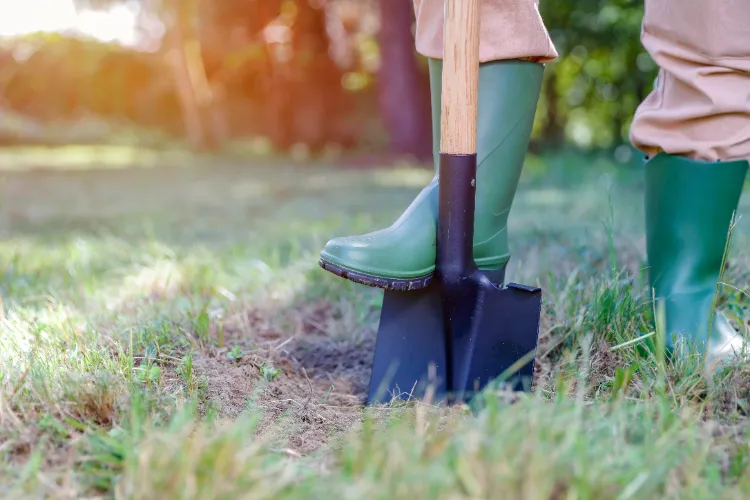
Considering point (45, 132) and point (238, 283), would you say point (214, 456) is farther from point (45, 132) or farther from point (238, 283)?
point (45, 132)

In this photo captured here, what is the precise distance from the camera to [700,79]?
59.1 inches

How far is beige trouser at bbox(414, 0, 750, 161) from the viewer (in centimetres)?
146

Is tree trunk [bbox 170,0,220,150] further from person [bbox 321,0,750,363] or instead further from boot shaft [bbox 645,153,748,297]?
boot shaft [bbox 645,153,748,297]

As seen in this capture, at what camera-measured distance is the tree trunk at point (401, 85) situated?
26.0 ft

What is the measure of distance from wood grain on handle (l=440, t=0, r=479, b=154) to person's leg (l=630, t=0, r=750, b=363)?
0.48 m

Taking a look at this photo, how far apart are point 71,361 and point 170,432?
1.29ft

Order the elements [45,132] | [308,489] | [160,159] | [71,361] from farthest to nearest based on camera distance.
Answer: [45,132]
[160,159]
[71,361]
[308,489]

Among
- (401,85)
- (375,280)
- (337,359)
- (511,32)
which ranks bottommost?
(337,359)

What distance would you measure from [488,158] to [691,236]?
18.2 inches

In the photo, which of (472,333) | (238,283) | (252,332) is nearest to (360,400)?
(472,333)

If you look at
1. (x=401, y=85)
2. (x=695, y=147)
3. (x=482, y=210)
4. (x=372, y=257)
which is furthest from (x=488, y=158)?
(x=401, y=85)

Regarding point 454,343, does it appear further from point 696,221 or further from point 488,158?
point 696,221

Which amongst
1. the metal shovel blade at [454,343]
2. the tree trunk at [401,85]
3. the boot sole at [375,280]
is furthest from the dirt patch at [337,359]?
the tree trunk at [401,85]

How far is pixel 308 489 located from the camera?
86cm
